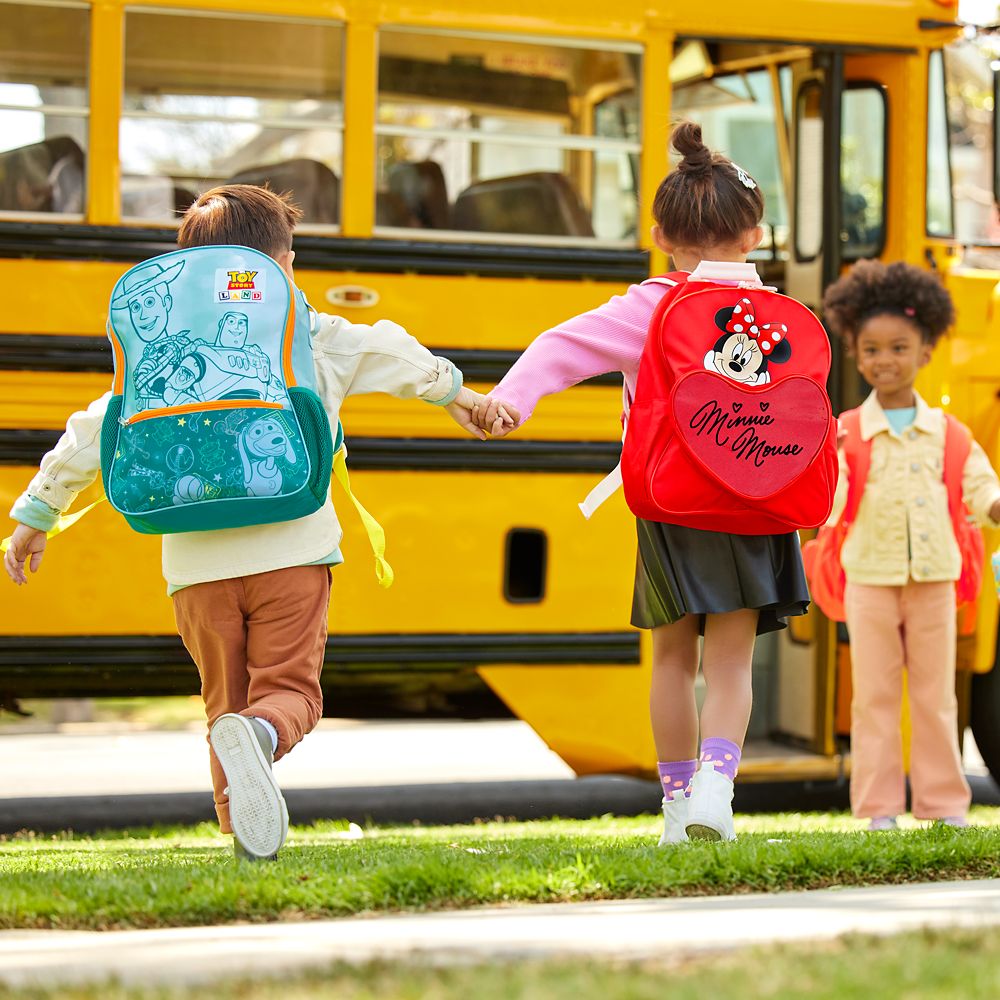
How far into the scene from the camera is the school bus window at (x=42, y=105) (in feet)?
14.3

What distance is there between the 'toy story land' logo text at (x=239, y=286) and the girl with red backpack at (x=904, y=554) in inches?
77.0

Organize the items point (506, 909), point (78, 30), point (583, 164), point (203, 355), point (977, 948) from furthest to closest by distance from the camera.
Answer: point (583, 164) < point (78, 30) < point (203, 355) < point (506, 909) < point (977, 948)

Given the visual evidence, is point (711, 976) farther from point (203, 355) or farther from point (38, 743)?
point (38, 743)

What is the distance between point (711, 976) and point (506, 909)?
694 mm

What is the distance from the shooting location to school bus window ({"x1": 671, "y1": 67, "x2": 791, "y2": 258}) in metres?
5.66

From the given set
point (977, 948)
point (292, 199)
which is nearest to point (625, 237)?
point (292, 199)

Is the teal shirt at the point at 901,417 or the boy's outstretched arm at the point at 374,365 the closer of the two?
the boy's outstretched arm at the point at 374,365

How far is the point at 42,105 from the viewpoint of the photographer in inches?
172

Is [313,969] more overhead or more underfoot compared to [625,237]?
more underfoot

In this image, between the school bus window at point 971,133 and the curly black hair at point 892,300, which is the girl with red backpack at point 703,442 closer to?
the curly black hair at point 892,300

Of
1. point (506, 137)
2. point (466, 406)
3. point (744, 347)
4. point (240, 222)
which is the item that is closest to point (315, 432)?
point (466, 406)

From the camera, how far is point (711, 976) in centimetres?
182

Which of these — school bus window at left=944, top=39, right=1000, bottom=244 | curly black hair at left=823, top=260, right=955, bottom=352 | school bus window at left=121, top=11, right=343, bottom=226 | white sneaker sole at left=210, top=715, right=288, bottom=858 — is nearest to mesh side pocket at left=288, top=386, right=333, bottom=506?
white sneaker sole at left=210, top=715, right=288, bottom=858

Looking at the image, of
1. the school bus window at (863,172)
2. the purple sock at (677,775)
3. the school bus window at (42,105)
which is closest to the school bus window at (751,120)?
the school bus window at (863,172)
